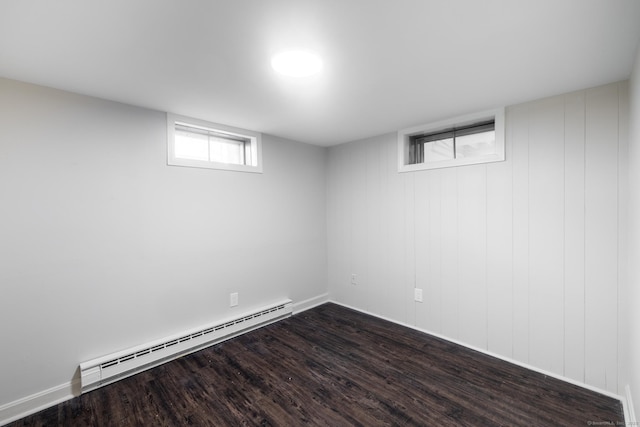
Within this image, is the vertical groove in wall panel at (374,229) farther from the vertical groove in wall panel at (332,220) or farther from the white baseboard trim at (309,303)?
the white baseboard trim at (309,303)

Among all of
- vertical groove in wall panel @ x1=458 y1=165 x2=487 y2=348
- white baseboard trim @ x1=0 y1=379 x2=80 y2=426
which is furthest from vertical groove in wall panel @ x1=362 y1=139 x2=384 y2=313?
white baseboard trim @ x1=0 y1=379 x2=80 y2=426

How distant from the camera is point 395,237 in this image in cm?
334

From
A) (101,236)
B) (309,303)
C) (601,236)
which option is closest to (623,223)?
(601,236)

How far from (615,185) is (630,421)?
1.48 meters

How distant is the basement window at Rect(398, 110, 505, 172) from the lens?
2580 millimetres

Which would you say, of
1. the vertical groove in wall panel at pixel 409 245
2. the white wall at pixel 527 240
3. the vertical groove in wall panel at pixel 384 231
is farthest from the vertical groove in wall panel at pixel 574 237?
the vertical groove in wall panel at pixel 384 231

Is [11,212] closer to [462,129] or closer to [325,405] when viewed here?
[325,405]

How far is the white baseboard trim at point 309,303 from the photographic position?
370 cm

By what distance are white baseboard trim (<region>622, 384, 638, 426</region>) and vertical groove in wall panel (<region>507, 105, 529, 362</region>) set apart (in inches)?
22.8

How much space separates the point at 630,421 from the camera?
1730 millimetres

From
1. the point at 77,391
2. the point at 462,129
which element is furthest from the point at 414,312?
the point at 77,391

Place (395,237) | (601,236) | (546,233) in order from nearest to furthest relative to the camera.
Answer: (601,236) < (546,233) < (395,237)

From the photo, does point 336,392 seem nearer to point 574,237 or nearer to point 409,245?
point 409,245

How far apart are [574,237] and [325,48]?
2.25 metres
